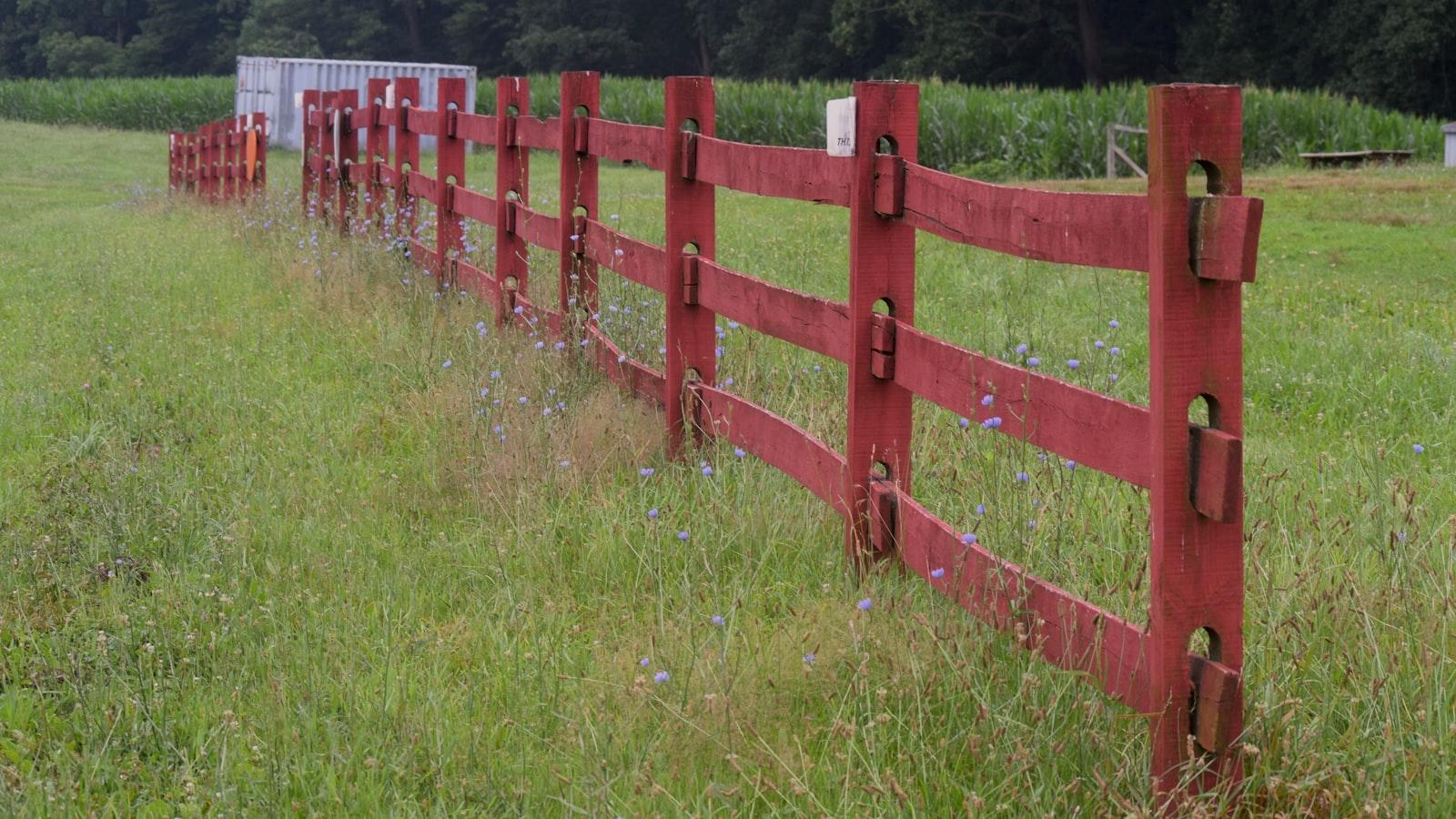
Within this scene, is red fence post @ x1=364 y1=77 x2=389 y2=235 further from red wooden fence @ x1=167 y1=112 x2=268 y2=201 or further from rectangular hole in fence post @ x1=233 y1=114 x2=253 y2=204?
rectangular hole in fence post @ x1=233 y1=114 x2=253 y2=204

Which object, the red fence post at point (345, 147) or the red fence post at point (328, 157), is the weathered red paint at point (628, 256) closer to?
the red fence post at point (345, 147)

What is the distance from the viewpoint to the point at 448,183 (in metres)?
9.18

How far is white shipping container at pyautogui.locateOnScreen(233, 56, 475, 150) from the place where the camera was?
38188mm

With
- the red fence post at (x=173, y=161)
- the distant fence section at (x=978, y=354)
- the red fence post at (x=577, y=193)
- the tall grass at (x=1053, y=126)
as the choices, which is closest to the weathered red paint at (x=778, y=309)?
the distant fence section at (x=978, y=354)

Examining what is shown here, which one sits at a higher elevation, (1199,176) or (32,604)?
(1199,176)

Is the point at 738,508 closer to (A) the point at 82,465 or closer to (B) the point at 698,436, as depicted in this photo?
(B) the point at 698,436

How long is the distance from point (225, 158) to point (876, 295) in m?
16.8

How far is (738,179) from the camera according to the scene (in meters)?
4.98

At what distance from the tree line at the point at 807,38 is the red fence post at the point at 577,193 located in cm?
4147

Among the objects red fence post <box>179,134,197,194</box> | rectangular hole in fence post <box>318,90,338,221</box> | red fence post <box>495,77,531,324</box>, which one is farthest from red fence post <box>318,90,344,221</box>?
red fence post <box>179,134,197,194</box>

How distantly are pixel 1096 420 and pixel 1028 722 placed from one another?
612 millimetres

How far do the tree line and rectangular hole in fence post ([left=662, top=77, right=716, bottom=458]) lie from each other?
42591 mm

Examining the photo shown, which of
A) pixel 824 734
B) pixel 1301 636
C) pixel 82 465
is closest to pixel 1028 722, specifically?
pixel 824 734

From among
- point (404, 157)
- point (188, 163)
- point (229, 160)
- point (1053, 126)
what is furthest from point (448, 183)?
point (1053, 126)
